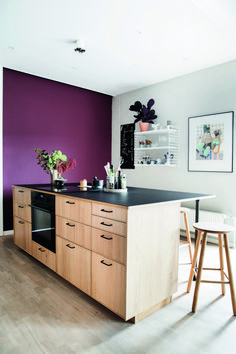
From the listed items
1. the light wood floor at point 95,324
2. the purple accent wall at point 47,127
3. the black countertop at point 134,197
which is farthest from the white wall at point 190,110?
the light wood floor at point 95,324

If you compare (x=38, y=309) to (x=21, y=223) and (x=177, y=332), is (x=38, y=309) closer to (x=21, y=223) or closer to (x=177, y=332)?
(x=177, y=332)

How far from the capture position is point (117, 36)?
2.97 metres

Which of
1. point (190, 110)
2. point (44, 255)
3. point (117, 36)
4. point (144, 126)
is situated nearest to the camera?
point (44, 255)

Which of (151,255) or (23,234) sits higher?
(151,255)

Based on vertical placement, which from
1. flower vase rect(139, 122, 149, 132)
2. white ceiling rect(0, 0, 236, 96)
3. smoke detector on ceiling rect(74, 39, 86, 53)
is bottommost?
flower vase rect(139, 122, 149, 132)

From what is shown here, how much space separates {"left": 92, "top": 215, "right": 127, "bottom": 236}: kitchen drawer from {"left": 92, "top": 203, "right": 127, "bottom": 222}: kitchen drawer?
3 cm

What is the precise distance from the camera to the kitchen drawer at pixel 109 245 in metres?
1.74

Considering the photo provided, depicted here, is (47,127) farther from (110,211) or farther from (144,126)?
(110,211)

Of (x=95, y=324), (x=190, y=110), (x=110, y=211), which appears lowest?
(x=95, y=324)

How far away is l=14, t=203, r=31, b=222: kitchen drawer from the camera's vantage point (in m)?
3.06

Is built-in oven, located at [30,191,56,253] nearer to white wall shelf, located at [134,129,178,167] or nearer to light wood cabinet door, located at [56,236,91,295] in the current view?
light wood cabinet door, located at [56,236,91,295]

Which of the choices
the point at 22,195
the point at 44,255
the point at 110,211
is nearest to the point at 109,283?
the point at 110,211

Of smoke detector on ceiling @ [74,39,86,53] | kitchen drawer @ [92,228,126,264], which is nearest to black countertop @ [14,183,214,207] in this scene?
kitchen drawer @ [92,228,126,264]

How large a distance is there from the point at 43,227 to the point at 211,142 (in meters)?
2.72
